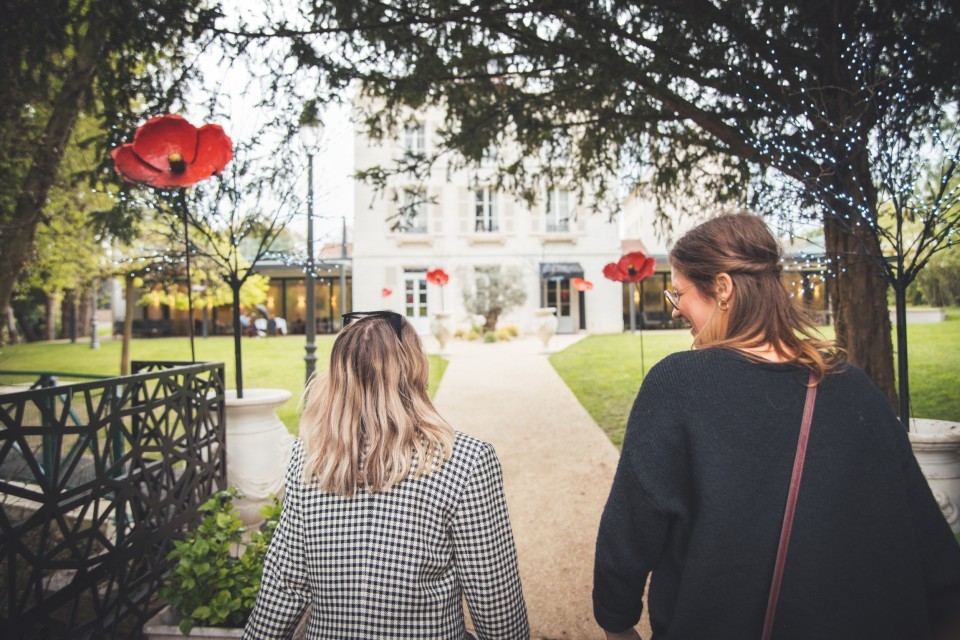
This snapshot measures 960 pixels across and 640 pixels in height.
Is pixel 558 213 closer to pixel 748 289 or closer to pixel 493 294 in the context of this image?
pixel 493 294

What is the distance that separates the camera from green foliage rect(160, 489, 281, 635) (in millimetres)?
1951

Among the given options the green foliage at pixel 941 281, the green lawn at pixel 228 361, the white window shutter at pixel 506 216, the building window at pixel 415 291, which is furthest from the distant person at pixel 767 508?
the white window shutter at pixel 506 216

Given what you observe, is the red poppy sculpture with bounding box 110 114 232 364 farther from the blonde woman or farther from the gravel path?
the gravel path

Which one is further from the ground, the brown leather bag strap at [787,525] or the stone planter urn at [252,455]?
the brown leather bag strap at [787,525]

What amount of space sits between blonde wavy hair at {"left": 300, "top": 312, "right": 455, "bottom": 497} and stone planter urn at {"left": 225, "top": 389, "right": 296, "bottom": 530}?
2.57m

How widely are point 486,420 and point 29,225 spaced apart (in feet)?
17.5

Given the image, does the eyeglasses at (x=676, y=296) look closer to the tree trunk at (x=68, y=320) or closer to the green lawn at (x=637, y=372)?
the green lawn at (x=637, y=372)

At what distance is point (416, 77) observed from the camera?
423 cm

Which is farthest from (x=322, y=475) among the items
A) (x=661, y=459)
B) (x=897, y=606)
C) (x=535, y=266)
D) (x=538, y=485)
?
(x=535, y=266)

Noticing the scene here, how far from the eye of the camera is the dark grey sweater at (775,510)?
99 centimetres

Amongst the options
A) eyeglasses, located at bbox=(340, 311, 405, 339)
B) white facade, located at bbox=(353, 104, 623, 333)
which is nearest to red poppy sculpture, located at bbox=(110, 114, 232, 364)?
eyeglasses, located at bbox=(340, 311, 405, 339)

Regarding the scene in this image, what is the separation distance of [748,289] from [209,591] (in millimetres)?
2091

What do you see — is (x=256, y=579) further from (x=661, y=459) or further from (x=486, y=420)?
(x=486, y=420)

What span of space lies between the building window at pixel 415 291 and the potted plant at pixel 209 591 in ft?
53.1
